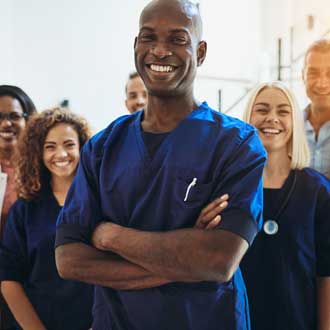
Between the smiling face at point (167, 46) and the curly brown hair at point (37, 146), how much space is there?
711 mm

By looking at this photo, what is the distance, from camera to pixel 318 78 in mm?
1941

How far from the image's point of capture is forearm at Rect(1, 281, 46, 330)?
1.61m

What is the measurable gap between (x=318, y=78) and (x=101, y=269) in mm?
1246

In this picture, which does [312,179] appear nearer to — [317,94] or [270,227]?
[270,227]

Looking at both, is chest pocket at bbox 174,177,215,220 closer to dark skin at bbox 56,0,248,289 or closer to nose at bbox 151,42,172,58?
dark skin at bbox 56,0,248,289

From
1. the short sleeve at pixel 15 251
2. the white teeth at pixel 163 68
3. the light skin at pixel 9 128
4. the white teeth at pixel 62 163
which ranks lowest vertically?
the short sleeve at pixel 15 251

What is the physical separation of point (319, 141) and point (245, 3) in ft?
11.1

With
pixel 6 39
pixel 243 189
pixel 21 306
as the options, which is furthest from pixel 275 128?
pixel 6 39

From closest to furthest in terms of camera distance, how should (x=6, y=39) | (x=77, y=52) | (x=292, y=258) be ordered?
1. (x=292, y=258)
2. (x=6, y=39)
3. (x=77, y=52)

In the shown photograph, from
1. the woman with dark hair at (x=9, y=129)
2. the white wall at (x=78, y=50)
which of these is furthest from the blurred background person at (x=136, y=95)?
the white wall at (x=78, y=50)

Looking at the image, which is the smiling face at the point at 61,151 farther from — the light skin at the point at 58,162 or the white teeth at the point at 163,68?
the white teeth at the point at 163,68

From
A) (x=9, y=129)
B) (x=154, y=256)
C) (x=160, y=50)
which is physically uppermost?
(x=160, y=50)

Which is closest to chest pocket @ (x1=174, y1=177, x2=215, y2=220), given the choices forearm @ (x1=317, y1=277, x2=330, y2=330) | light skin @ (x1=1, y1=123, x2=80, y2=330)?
forearm @ (x1=317, y1=277, x2=330, y2=330)

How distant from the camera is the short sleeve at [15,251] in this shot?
1660 millimetres
